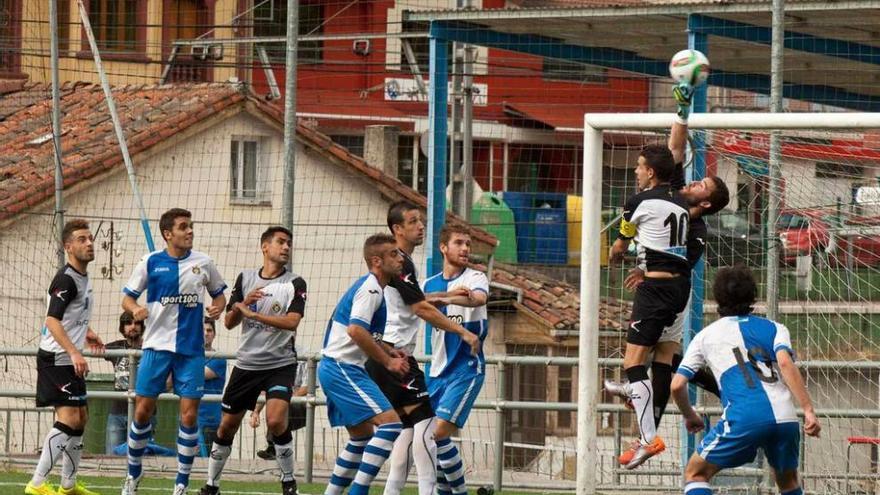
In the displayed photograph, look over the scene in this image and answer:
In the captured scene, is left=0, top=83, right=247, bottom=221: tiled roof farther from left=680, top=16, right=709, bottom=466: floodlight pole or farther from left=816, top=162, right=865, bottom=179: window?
left=816, top=162, right=865, bottom=179: window

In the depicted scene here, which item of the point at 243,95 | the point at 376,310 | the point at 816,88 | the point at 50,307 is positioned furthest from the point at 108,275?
the point at 376,310

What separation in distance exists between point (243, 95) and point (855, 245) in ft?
42.4

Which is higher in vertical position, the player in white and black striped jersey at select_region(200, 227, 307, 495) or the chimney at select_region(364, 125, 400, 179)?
the chimney at select_region(364, 125, 400, 179)

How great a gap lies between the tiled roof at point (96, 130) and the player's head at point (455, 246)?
958 centimetres

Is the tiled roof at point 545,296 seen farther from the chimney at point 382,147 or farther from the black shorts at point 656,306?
the black shorts at point 656,306

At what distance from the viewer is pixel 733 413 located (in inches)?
352

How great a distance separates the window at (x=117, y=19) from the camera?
30938 millimetres

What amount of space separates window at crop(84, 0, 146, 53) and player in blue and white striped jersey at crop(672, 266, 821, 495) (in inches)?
915

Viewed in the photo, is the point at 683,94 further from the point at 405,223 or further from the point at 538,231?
the point at 538,231

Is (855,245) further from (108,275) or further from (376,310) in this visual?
(108,275)

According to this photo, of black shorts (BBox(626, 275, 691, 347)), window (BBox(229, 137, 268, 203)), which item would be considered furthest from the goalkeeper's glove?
window (BBox(229, 137, 268, 203))

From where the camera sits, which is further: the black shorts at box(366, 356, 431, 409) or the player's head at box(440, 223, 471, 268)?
the player's head at box(440, 223, 471, 268)

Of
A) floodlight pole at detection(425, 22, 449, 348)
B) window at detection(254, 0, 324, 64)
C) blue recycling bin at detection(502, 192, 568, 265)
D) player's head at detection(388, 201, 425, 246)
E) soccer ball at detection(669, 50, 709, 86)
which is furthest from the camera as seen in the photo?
blue recycling bin at detection(502, 192, 568, 265)

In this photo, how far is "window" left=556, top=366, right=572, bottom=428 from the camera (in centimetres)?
2492
